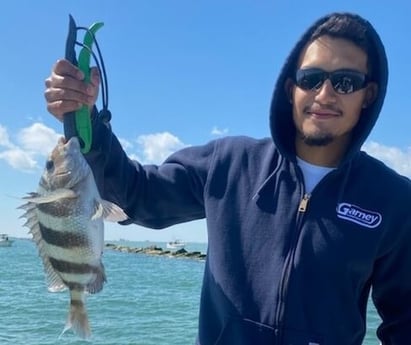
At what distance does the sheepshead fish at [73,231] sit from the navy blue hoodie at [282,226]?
0.77ft

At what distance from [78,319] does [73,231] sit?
360 millimetres

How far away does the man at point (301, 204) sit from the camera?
2.74 m

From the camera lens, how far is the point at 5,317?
57.1ft

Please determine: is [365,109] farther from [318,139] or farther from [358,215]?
[358,215]

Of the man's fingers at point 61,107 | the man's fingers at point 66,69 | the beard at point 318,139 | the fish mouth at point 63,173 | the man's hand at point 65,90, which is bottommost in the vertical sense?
the fish mouth at point 63,173

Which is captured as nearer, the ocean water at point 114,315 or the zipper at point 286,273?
the zipper at point 286,273

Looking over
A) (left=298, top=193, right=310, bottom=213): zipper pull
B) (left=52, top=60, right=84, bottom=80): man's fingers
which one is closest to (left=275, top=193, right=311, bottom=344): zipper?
(left=298, top=193, right=310, bottom=213): zipper pull

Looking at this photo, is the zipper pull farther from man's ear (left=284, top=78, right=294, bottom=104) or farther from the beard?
man's ear (left=284, top=78, right=294, bottom=104)

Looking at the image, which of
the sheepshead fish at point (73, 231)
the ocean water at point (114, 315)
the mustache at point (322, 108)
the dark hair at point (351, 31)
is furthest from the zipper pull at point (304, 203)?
the ocean water at point (114, 315)

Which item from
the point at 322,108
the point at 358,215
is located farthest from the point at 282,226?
Answer: the point at 322,108

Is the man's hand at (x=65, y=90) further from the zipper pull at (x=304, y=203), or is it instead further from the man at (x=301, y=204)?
the zipper pull at (x=304, y=203)

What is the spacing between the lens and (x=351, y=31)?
119 inches

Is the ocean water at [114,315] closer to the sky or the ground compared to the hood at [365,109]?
closer to the ground

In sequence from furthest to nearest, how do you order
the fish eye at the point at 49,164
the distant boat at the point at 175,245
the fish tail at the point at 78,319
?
the distant boat at the point at 175,245 < the fish eye at the point at 49,164 < the fish tail at the point at 78,319
